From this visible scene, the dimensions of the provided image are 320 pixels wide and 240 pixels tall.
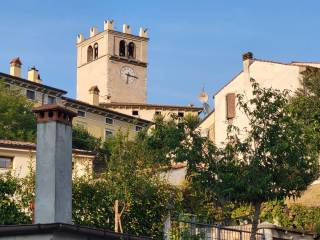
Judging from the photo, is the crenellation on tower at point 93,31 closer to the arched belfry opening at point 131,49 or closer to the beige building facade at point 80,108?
the arched belfry opening at point 131,49

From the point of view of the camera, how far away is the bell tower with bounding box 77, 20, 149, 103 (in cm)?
12250

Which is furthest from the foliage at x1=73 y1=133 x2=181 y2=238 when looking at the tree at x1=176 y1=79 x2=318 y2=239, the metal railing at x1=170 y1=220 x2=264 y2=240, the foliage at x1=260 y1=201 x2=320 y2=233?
the foliage at x1=260 y1=201 x2=320 y2=233

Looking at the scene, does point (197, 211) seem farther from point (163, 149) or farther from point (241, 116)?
point (241, 116)

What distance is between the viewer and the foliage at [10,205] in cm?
2842

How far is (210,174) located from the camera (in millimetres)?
25641

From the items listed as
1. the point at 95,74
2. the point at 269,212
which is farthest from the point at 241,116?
the point at 95,74

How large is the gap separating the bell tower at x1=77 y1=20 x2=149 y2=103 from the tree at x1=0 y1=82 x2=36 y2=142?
50599 mm

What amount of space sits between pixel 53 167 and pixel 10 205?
32.3ft

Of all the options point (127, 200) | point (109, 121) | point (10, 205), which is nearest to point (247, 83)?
point (127, 200)

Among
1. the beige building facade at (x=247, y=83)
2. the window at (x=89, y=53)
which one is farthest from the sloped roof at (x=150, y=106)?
the window at (x=89, y=53)

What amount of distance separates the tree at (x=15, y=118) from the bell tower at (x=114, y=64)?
5060 centimetres

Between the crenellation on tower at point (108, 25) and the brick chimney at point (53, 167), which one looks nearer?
the brick chimney at point (53, 167)

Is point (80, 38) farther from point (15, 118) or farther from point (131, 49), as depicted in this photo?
point (15, 118)

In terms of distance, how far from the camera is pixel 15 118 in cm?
6341
